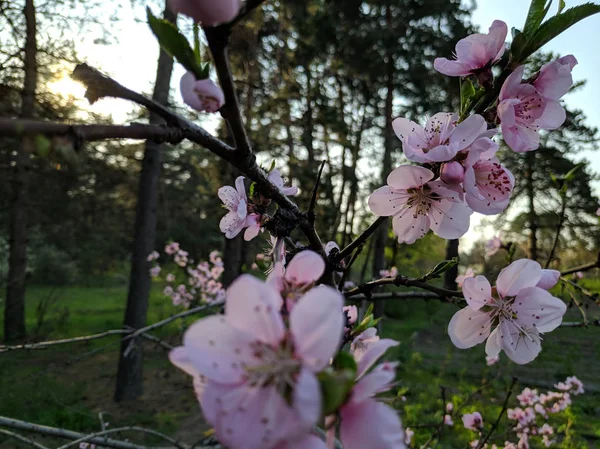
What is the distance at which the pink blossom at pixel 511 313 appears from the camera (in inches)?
33.7

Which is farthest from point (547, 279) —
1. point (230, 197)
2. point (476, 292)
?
point (230, 197)

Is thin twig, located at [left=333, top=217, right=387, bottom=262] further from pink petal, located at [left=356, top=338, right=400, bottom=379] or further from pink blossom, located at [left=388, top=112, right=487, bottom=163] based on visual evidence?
pink petal, located at [left=356, top=338, right=400, bottom=379]

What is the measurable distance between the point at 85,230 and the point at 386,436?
599 inches

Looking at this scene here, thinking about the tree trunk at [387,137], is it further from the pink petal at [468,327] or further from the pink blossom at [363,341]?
the pink blossom at [363,341]

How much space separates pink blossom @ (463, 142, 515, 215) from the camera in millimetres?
746

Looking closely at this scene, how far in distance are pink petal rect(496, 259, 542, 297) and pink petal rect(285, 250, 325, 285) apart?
0.50 m

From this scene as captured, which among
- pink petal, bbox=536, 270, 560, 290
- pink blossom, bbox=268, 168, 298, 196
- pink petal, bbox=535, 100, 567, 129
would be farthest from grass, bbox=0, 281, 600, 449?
pink petal, bbox=535, 100, 567, 129

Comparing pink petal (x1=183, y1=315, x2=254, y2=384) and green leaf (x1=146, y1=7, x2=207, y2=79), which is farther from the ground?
green leaf (x1=146, y1=7, x2=207, y2=79)

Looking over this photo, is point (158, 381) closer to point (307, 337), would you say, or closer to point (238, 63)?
point (238, 63)

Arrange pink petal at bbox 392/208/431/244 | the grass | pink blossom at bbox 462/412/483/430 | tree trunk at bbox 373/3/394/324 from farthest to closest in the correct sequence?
tree trunk at bbox 373/3/394/324 < the grass < pink blossom at bbox 462/412/483/430 < pink petal at bbox 392/208/431/244

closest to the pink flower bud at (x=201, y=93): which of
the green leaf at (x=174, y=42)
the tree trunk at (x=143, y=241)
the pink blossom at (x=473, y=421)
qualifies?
the green leaf at (x=174, y=42)

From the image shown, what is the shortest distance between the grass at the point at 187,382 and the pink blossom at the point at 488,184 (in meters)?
3.40

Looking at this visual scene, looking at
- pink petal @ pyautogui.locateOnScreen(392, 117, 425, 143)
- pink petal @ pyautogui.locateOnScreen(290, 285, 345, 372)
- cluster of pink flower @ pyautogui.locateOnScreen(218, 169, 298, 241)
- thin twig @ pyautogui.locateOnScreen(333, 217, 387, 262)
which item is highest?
pink petal @ pyautogui.locateOnScreen(392, 117, 425, 143)

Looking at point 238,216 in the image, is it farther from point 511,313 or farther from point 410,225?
point 511,313
